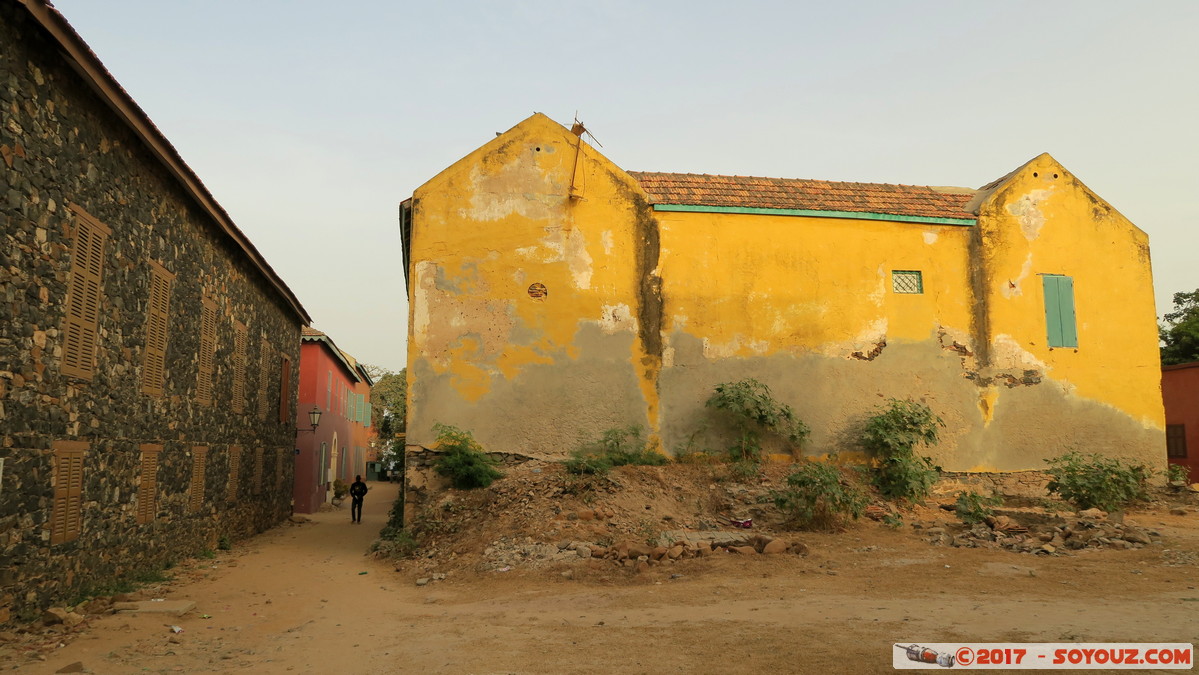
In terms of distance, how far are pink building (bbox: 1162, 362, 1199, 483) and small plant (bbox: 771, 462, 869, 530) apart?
44.0ft

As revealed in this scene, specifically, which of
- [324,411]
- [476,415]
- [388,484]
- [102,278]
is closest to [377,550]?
[476,415]

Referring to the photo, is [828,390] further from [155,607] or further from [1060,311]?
[155,607]

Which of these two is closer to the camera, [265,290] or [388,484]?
[265,290]

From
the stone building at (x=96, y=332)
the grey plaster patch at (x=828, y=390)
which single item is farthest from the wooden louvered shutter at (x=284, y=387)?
the grey plaster patch at (x=828, y=390)

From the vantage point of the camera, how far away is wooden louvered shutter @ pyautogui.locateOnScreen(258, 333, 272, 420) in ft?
58.7

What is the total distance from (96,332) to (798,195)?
12.1 metres

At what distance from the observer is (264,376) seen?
1838cm

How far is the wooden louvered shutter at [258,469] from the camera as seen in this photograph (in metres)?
17.7

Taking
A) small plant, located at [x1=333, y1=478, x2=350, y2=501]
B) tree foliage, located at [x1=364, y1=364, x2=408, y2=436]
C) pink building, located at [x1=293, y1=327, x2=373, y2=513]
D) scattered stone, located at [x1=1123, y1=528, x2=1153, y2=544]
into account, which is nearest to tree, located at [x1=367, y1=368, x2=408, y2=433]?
tree foliage, located at [x1=364, y1=364, x2=408, y2=436]

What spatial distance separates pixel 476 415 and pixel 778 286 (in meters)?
6.12

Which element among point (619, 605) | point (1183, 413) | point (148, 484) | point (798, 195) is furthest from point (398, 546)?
point (1183, 413)

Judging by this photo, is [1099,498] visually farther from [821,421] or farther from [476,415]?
[476,415]

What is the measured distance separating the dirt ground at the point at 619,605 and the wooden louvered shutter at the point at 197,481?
38.8 inches

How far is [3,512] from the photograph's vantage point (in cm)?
720
